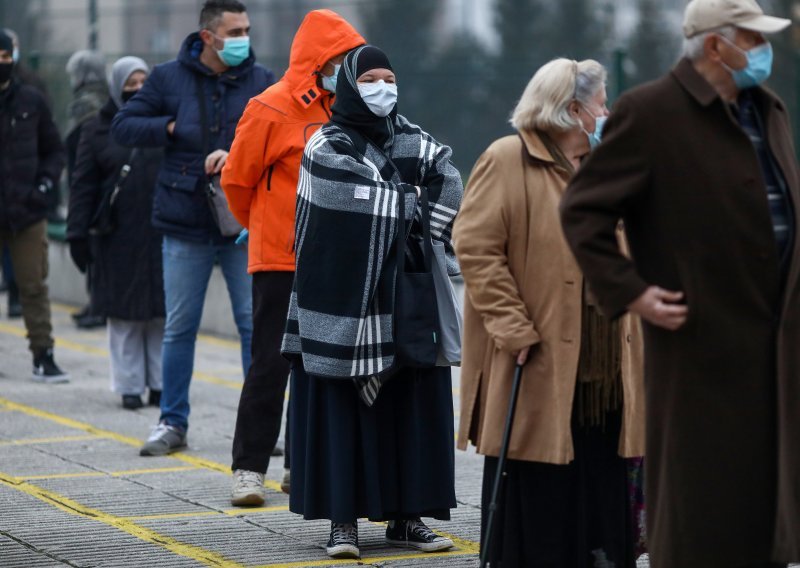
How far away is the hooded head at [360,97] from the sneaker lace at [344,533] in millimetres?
1423

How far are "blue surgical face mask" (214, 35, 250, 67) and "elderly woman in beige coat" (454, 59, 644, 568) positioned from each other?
289cm

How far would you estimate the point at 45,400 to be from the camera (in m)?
10.0

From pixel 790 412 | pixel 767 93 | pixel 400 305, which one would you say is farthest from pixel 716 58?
pixel 400 305

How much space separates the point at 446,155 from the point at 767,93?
1.99 meters

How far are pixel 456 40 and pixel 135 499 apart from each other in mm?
7850

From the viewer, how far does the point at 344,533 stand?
6098 millimetres

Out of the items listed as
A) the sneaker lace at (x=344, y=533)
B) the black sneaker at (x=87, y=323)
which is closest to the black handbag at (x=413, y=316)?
the sneaker lace at (x=344, y=533)

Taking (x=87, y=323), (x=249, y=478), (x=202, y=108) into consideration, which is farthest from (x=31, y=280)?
(x=249, y=478)

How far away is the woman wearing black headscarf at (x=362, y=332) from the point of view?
19.4ft

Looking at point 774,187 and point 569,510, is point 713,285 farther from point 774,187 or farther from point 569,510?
point 569,510

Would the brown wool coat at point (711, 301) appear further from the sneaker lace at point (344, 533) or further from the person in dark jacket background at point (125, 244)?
the person in dark jacket background at point (125, 244)

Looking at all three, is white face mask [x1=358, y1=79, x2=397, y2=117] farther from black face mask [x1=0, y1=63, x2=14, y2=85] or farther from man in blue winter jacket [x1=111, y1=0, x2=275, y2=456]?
black face mask [x1=0, y1=63, x2=14, y2=85]

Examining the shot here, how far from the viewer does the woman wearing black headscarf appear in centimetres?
592

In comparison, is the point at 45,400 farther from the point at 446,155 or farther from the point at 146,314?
the point at 446,155
